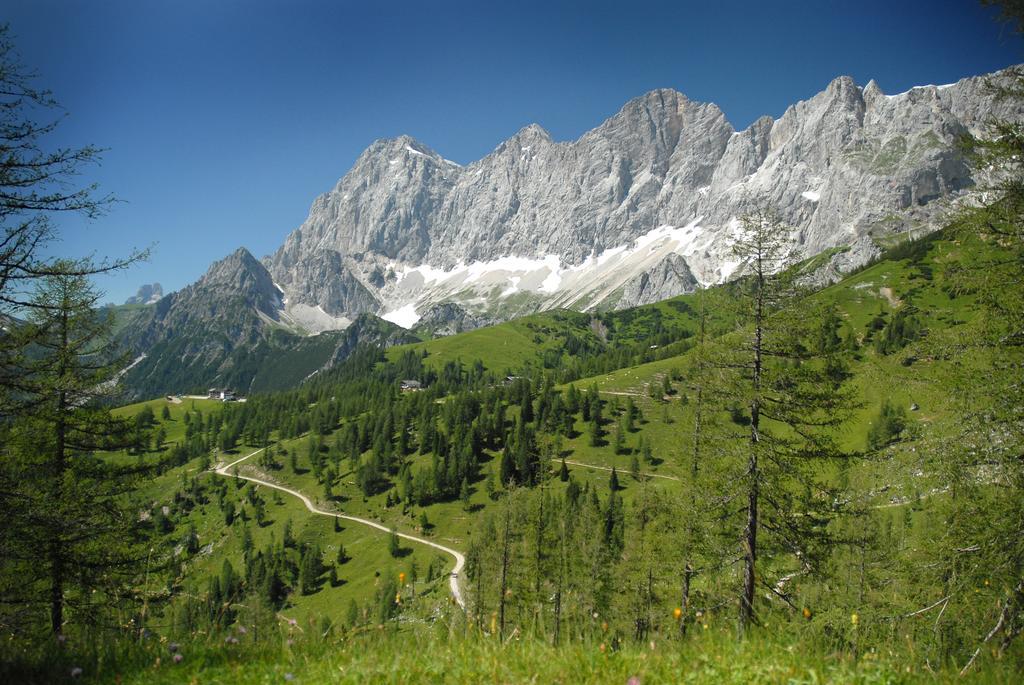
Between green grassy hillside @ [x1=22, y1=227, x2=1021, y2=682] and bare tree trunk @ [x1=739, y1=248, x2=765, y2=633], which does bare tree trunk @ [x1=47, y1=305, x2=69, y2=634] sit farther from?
bare tree trunk @ [x1=739, y1=248, x2=765, y2=633]

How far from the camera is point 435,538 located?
100812 millimetres

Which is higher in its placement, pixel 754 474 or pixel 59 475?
pixel 754 474

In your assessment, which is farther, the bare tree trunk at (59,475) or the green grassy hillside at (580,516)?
the bare tree trunk at (59,475)

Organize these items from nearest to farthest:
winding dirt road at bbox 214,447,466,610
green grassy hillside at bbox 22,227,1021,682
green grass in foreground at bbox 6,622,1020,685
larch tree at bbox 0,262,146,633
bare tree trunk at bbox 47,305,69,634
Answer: green grass in foreground at bbox 6,622,1020,685
green grassy hillside at bbox 22,227,1021,682
larch tree at bbox 0,262,146,633
bare tree trunk at bbox 47,305,69,634
winding dirt road at bbox 214,447,466,610

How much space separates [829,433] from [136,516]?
90.8ft

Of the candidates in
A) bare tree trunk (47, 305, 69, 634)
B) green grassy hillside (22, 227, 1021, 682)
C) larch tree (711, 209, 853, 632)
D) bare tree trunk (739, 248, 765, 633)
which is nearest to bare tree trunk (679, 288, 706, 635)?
green grassy hillside (22, 227, 1021, 682)

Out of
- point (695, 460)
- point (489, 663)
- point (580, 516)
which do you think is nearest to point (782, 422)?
point (695, 460)

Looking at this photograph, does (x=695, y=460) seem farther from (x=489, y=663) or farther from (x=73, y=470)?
(x=73, y=470)

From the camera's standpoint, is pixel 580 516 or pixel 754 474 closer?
pixel 754 474

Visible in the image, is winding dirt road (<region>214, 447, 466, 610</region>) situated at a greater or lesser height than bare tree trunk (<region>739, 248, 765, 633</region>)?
lesser

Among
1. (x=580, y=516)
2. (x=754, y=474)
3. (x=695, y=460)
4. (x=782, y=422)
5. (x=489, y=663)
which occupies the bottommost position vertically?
(x=580, y=516)

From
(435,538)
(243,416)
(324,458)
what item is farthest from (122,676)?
(243,416)

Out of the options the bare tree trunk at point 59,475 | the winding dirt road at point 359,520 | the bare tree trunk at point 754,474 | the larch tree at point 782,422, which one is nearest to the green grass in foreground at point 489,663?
the bare tree trunk at point 754,474

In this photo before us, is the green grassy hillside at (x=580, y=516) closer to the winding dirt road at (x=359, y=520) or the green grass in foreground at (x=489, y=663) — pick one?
the green grass in foreground at (x=489, y=663)
